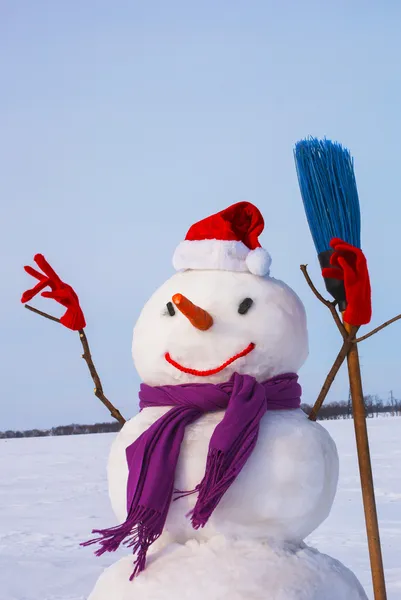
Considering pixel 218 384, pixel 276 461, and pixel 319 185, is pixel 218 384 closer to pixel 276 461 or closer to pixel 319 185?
pixel 276 461

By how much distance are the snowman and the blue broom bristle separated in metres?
0.19

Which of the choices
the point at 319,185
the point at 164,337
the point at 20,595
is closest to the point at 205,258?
the point at 164,337

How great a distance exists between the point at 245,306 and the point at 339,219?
382mm

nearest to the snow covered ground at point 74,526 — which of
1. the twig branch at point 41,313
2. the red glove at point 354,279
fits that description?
the twig branch at point 41,313

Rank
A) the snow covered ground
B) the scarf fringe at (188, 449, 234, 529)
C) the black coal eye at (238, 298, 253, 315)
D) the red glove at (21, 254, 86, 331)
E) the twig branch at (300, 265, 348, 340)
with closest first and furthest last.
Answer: the scarf fringe at (188, 449, 234, 529), the black coal eye at (238, 298, 253, 315), the twig branch at (300, 265, 348, 340), the red glove at (21, 254, 86, 331), the snow covered ground

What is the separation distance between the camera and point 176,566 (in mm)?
1953

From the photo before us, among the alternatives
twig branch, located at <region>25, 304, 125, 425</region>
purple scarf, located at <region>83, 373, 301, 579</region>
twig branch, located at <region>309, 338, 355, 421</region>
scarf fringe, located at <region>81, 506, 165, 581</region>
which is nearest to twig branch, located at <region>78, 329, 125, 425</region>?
twig branch, located at <region>25, 304, 125, 425</region>

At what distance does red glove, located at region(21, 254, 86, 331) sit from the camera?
94.0 inches

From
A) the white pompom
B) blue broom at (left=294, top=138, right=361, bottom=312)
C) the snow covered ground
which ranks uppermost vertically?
blue broom at (left=294, top=138, right=361, bottom=312)

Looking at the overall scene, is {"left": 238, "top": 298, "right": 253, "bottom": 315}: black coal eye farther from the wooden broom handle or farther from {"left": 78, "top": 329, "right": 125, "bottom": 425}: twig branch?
{"left": 78, "top": 329, "right": 125, "bottom": 425}: twig branch

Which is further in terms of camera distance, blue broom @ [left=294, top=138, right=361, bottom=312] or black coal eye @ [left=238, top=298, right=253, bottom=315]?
blue broom @ [left=294, top=138, right=361, bottom=312]

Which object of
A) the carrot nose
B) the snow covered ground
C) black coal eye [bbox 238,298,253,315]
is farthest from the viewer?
the snow covered ground

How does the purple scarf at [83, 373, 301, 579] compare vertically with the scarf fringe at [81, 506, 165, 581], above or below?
above

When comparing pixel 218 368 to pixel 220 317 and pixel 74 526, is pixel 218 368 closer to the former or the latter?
pixel 220 317
